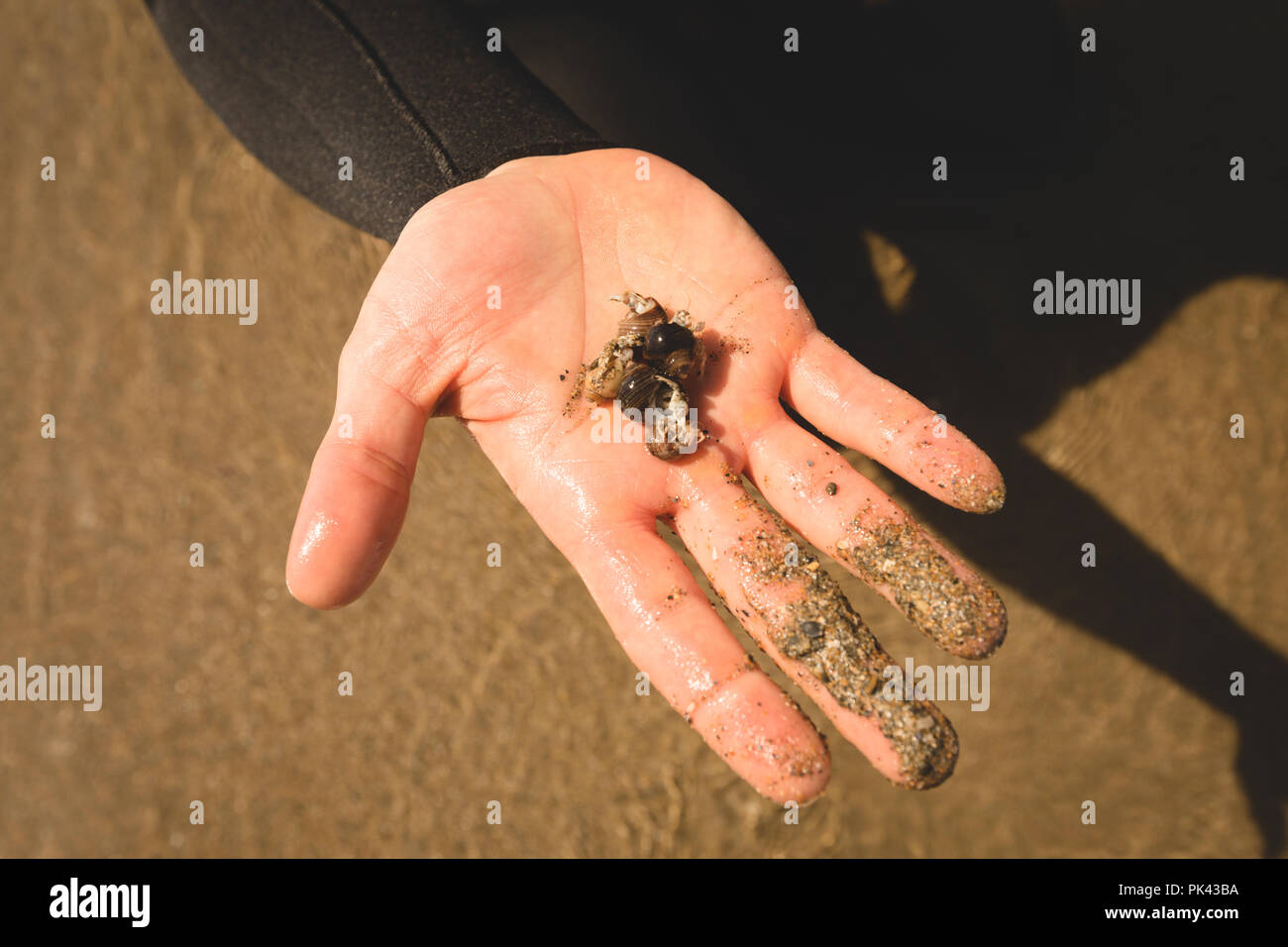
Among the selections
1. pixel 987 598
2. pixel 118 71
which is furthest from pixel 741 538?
pixel 118 71

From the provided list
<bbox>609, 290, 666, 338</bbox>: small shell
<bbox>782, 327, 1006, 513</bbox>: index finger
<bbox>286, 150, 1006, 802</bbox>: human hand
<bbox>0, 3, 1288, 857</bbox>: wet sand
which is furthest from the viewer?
<bbox>0, 3, 1288, 857</bbox>: wet sand

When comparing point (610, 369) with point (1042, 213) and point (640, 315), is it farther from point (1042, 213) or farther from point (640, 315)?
point (1042, 213)

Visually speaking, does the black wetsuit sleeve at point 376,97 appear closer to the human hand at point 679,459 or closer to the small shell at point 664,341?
the human hand at point 679,459

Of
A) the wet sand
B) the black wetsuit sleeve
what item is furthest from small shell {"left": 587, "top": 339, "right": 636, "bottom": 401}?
the wet sand

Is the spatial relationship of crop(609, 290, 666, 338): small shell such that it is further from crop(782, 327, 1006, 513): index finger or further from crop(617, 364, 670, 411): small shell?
crop(782, 327, 1006, 513): index finger

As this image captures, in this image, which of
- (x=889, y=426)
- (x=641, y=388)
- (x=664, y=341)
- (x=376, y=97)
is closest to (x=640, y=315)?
(x=664, y=341)
